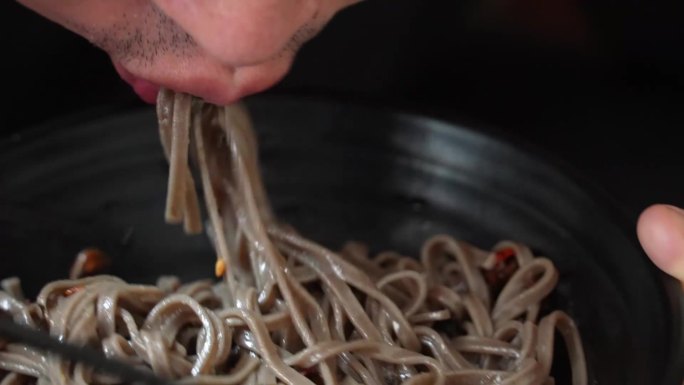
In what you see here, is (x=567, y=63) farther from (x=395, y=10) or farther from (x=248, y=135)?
(x=248, y=135)

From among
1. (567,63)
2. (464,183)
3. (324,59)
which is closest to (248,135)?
(464,183)

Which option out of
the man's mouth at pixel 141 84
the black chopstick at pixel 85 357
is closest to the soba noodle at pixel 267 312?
the man's mouth at pixel 141 84

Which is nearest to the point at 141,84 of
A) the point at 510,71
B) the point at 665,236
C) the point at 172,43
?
the point at 172,43

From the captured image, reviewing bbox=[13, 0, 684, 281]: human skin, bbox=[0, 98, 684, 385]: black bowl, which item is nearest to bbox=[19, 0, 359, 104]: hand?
bbox=[13, 0, 684, 281]: human skin

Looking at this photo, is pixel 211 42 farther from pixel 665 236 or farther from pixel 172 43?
pixel 665 236

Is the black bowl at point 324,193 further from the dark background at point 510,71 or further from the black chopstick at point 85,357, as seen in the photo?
the black chopstick at point 85,357
